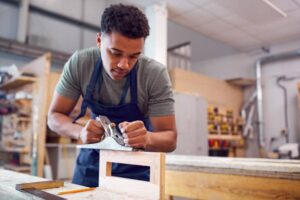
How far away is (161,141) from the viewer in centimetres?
105

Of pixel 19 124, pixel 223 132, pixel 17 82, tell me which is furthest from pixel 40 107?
pixel 223 132

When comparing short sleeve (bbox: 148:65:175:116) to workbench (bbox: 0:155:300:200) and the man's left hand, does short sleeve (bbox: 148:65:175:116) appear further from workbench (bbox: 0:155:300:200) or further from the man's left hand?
workbench (bbox: 0:155:300:200)

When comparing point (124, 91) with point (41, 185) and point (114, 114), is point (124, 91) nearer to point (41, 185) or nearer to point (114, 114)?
point (114, 114)

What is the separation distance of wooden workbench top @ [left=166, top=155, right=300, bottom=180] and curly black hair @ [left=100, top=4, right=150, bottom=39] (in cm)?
77

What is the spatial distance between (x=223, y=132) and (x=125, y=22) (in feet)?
12.6

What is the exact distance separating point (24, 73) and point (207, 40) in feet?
9.18

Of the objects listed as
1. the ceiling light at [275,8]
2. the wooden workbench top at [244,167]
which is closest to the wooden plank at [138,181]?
the wooden workbench top at [244,167]

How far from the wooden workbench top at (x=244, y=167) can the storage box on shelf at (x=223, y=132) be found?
2701 millimetres

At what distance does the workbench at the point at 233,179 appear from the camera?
47.8 inches

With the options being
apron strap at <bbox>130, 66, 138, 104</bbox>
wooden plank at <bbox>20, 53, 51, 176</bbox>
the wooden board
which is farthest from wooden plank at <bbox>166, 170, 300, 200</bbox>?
the wooden board

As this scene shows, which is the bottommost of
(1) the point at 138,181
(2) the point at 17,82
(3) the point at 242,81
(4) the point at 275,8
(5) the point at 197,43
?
(1) the point at 138,181

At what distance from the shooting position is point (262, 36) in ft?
13.7

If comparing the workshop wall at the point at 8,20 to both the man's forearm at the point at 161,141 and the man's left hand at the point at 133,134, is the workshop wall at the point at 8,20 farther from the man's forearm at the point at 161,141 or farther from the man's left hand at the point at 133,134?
the man's left hand at the point at 133,134

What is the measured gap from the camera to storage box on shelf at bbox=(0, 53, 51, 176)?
274 cm
